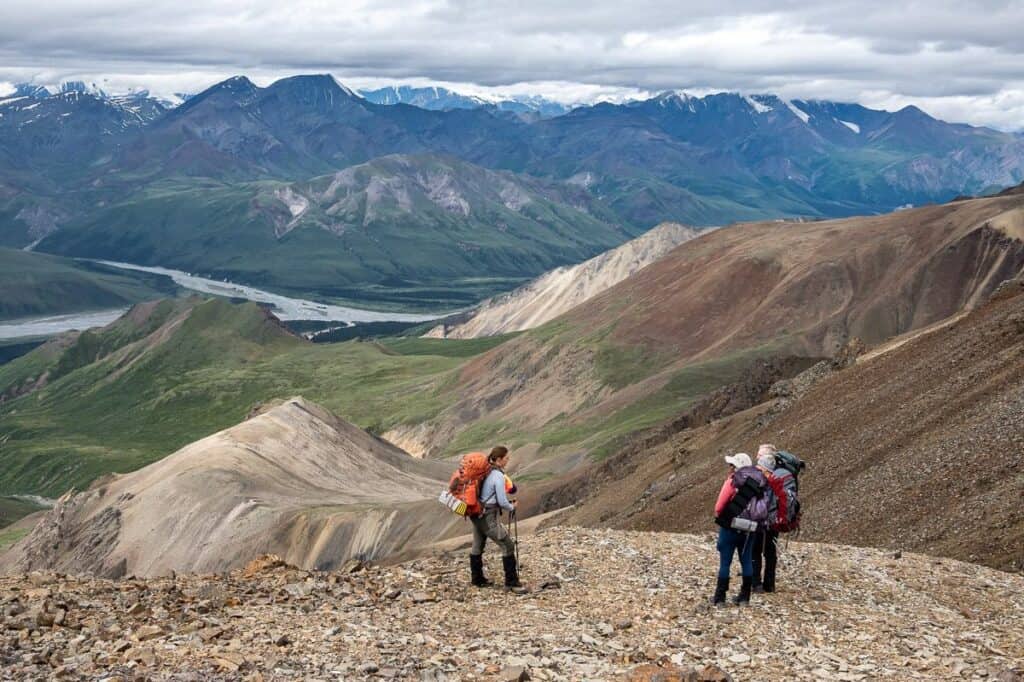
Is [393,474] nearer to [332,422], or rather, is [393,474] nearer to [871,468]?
[332,422]

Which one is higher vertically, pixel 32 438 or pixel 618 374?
pixel 618 374

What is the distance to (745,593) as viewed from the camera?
837 inches

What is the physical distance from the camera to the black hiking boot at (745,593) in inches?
834

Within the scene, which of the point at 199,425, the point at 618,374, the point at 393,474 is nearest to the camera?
the point at 393,474

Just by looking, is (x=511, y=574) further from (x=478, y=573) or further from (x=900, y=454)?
(x=900, y=454)

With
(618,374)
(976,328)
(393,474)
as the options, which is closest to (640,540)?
(976,328)

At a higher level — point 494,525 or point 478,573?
point 494,525

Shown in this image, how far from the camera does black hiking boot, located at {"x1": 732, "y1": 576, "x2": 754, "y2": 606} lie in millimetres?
21188

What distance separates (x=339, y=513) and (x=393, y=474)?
72.7 feet

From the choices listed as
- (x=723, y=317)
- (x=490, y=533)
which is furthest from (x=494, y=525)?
(x=723, y=317)

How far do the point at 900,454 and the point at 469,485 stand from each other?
982 inches

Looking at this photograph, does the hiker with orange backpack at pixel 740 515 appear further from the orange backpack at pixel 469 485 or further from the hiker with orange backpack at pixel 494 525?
the orange backpack at pixel 469 485

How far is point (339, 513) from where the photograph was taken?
63406mm

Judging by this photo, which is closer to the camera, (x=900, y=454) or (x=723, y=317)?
(x=900, y=454)
